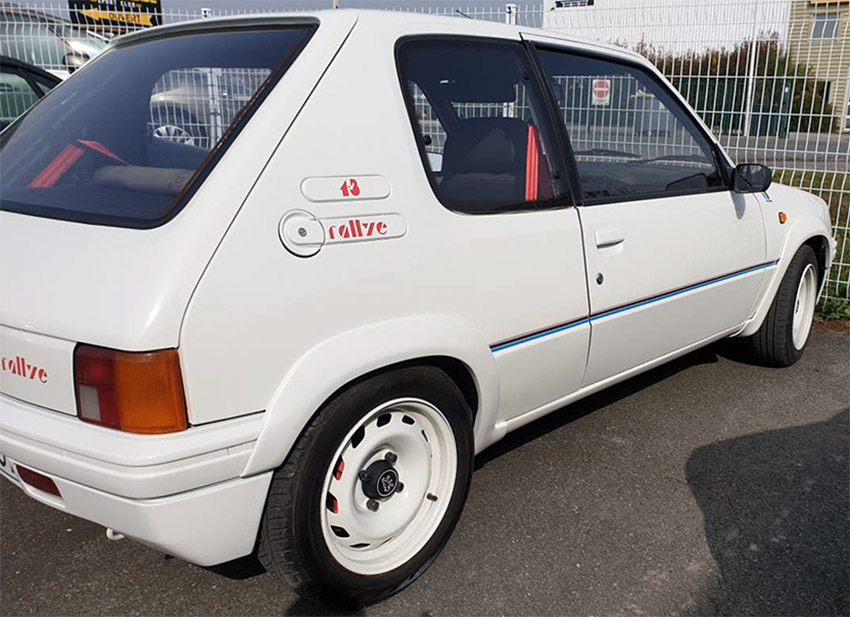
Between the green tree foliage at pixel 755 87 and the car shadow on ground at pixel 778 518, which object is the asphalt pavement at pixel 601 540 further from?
the green tree foliage at pixel 755 87

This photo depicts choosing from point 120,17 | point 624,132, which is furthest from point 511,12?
point 120,17

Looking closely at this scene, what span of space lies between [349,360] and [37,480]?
90cm

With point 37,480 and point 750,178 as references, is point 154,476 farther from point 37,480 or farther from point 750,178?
point 750,178

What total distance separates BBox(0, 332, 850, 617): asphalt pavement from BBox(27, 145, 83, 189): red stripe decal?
4.28 ft

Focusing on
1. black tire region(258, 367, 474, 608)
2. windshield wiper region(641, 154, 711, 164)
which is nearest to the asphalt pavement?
black tire region(258, 367, 474, 608)

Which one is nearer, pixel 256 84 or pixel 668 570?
pixel 256 84

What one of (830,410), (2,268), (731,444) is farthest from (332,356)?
(830,410)

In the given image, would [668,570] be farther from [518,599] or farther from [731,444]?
[731,444]

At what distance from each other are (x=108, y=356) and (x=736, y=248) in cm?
300

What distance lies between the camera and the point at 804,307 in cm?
473

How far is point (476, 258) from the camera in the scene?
2.47m

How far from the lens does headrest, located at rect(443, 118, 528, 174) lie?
2635mm

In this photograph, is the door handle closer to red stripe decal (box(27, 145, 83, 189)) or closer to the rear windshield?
the rear windshield

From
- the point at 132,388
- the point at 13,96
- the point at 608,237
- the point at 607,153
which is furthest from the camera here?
the point at 13,96
